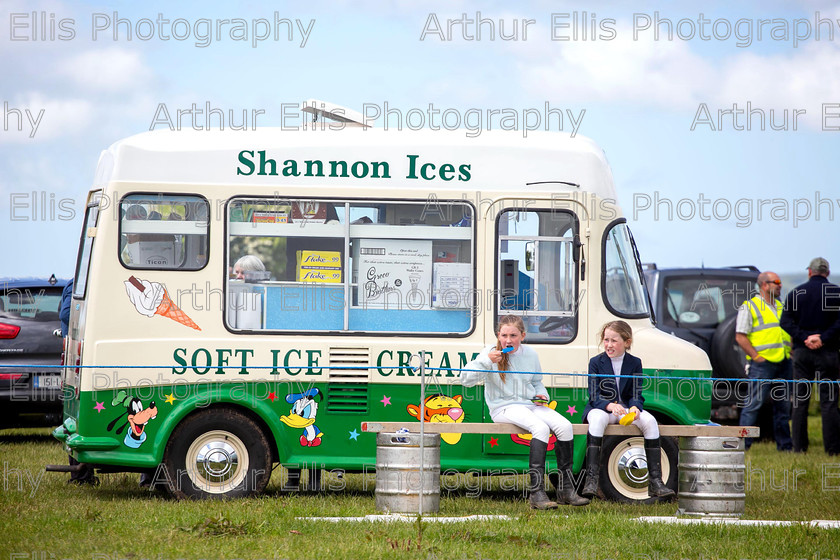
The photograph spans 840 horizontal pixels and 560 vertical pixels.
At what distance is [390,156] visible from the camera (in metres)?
9.12

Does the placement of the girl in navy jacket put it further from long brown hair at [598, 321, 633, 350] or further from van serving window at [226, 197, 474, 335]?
van serving window at [226, 197, 474, 335]

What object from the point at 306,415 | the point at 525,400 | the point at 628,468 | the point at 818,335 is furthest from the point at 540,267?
the point at 818,335

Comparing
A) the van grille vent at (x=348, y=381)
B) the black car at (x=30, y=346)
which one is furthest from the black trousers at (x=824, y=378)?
the black car at (x=30, y=346)

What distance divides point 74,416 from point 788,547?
5458 mm

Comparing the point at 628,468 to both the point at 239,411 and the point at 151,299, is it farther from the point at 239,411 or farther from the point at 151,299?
the point at 151,299

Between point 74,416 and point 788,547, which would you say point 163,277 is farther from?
point 788,547

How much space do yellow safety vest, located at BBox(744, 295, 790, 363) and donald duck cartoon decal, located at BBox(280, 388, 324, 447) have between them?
6541 millimetres

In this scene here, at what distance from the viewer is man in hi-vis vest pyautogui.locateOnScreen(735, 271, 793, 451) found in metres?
13.3

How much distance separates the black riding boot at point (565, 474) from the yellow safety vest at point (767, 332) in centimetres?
563

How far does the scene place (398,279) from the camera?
29.7 feet

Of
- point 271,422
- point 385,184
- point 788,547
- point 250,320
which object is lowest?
point 788,547

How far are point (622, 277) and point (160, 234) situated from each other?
3.76 meters

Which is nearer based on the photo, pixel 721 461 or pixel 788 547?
pixel 788 547

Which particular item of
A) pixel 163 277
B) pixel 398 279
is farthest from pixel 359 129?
Result: pixel 163 277
